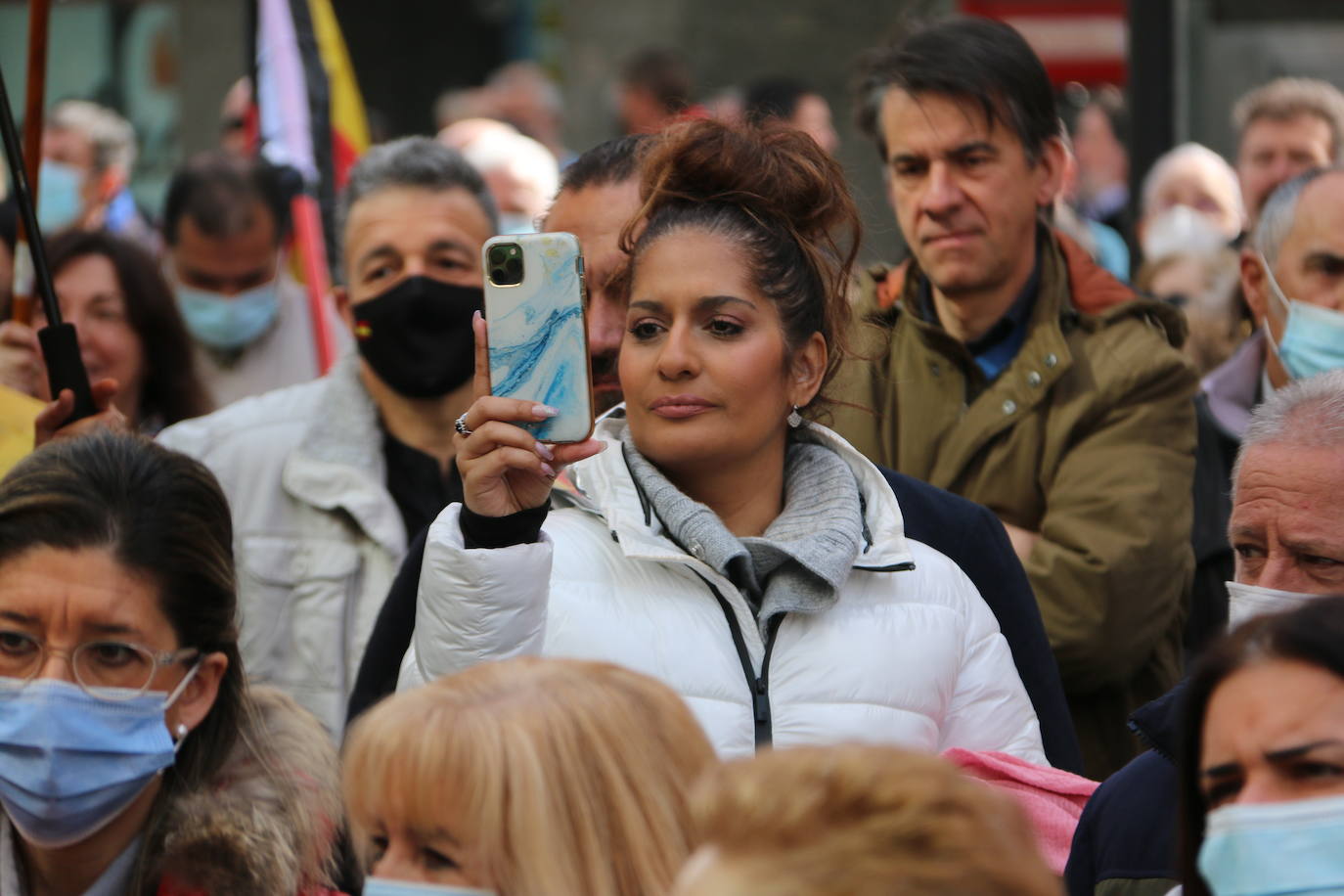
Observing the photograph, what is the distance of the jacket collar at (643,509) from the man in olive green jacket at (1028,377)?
346 mm

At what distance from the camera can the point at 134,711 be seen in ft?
11.4

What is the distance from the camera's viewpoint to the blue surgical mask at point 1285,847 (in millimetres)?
2420

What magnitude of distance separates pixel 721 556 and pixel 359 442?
1859 millimetres

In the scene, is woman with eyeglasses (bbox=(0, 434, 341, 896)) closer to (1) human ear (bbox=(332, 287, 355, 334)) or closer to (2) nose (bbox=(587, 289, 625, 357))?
(2) nose (bbox=(587, 289, 625, 357))

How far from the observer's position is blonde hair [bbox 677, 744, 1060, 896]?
5.77ft

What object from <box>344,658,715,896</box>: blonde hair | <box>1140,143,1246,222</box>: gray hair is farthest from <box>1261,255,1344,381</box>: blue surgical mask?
<box>1140,143,1246,222</box>: gray hair

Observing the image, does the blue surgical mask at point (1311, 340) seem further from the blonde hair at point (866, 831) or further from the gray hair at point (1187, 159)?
the gray hair at point (1187, 159)

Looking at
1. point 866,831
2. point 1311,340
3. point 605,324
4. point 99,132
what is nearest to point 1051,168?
point 1311,340

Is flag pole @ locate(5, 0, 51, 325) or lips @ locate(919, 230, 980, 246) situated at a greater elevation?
flag pole @ locate(5, 0, 51, 325)

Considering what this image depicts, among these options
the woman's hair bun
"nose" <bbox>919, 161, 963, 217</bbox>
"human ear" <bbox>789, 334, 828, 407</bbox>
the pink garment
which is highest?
the woman's hair bun

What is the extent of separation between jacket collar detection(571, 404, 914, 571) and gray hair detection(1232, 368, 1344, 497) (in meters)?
0.67

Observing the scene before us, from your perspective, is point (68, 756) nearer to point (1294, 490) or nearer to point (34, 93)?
point (34, 93)

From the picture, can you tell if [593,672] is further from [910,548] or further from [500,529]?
[910,548]

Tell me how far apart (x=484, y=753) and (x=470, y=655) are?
81cm
